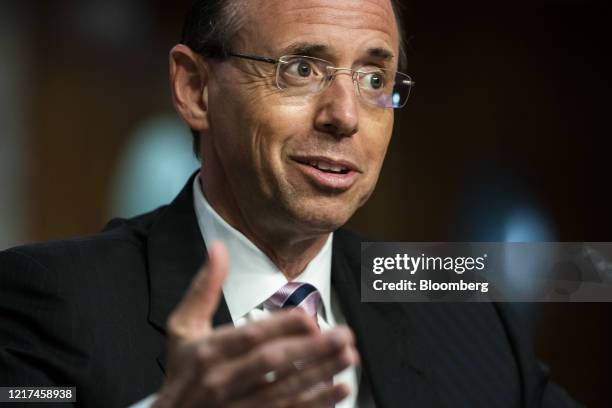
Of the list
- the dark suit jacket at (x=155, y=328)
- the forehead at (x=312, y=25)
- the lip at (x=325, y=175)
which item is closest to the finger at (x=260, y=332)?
the dark suit jacket at (x=155, y=328)

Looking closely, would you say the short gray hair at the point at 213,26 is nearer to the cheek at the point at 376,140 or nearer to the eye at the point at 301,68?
the eye at the point at 301,68

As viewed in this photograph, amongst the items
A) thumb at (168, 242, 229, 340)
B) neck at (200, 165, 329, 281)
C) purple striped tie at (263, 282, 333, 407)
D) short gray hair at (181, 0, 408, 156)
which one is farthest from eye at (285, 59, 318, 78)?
thumb at (168, 242, 229, 340)

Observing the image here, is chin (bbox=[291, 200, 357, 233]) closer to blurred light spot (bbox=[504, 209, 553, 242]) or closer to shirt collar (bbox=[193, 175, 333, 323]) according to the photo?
shirt collar (bbox=[193, 175, 333, 323])

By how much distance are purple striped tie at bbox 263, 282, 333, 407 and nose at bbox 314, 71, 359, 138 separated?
275 millimetres

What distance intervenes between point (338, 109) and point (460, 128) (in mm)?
1410

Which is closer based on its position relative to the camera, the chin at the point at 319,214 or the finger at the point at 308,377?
the finger at the point at 308,377

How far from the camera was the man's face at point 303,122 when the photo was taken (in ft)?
4.90

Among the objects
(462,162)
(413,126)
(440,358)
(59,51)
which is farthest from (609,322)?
(59,51)

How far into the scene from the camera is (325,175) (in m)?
1.49

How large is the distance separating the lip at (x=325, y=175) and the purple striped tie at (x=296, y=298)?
197 mm

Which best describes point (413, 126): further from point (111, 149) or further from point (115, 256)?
point (115, 256)

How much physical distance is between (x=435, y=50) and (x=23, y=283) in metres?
1.74

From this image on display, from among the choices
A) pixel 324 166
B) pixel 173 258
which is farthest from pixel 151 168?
pixel 324 166

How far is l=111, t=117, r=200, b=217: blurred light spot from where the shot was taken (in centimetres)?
267
